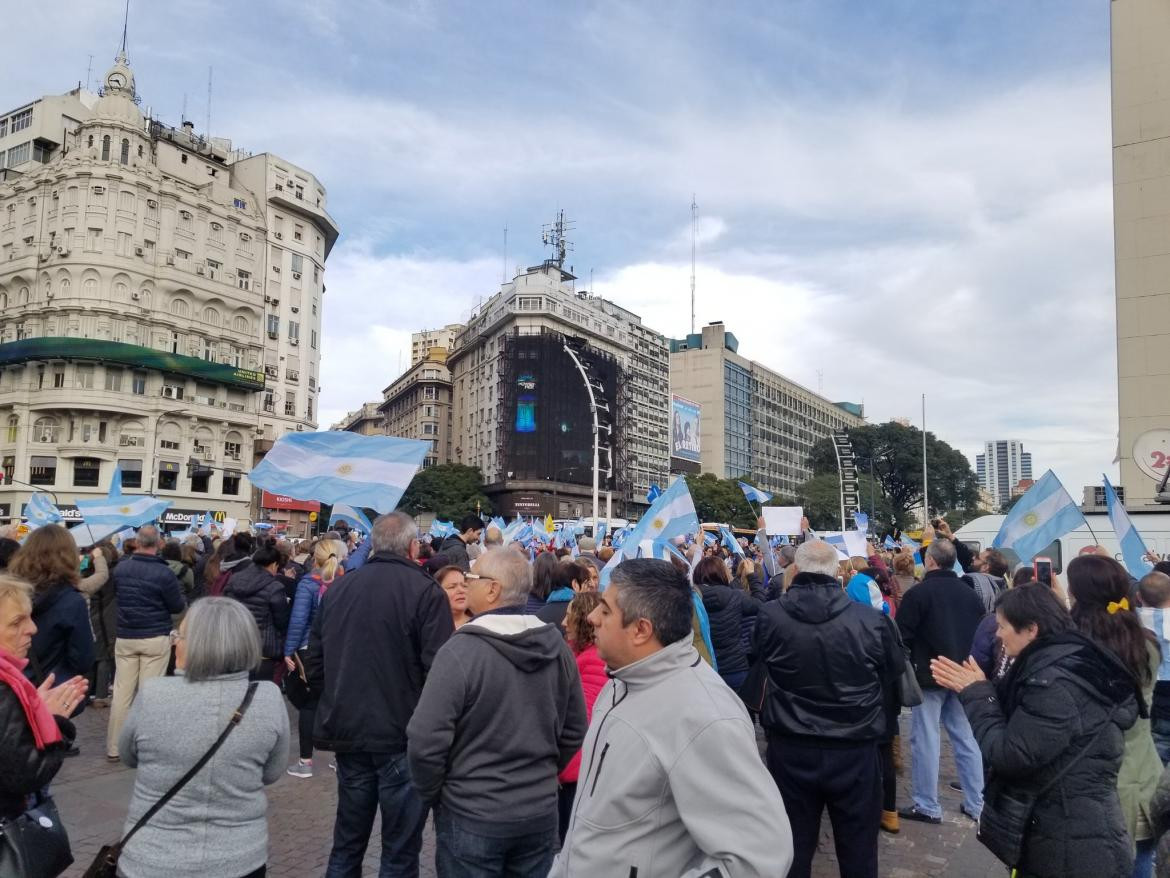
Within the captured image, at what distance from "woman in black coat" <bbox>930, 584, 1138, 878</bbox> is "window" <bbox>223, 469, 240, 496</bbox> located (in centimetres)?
6382

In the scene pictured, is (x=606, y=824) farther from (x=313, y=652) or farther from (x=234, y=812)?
(x=313, y=652)

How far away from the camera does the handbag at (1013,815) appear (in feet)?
10.5

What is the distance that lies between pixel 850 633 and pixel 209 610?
3038 millimetres

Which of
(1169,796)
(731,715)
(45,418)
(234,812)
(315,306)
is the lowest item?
(234,812)

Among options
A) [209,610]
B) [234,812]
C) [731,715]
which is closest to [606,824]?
[731,715]

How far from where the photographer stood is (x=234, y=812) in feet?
10.2

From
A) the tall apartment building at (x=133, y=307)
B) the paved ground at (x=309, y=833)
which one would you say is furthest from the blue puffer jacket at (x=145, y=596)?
the tall apartment building at (x=133, y=307)

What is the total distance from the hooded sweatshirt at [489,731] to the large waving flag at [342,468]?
5251 mm

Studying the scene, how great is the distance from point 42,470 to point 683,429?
224 ft

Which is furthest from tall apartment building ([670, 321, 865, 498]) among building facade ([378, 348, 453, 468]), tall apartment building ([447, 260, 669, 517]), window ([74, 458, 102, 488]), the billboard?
window ([74, 458, 102, 488])

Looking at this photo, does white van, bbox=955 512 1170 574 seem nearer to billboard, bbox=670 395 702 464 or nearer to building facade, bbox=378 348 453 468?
billboard, bbox=670 395 702 464

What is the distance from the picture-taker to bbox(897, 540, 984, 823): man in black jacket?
6488mm

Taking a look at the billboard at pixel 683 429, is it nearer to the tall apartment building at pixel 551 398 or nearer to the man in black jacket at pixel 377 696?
the tall apartment building at pixel 551 398

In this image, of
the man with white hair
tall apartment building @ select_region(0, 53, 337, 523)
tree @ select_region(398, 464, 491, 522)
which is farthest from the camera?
tree @ select_region(398, 464, 491, 522)
